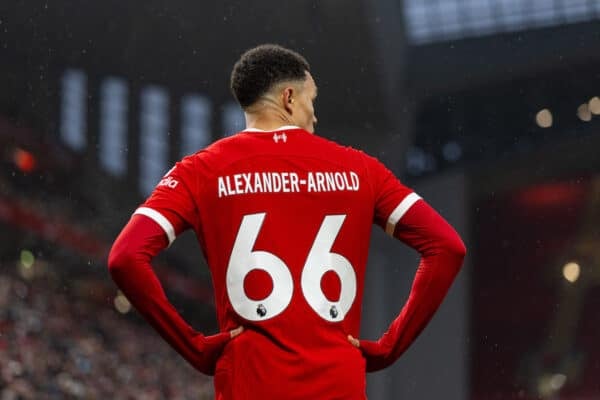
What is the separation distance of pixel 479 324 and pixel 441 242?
2087 mm

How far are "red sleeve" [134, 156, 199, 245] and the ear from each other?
0.15 metres

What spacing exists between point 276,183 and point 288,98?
137 mm

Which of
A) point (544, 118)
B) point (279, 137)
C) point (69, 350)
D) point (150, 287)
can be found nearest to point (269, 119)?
point (279, 137)

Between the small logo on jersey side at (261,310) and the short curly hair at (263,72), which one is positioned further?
the short curly hair at (263,72)

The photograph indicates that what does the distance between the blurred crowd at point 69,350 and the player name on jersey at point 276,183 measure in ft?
7.75

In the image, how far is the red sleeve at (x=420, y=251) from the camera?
1.32 metres

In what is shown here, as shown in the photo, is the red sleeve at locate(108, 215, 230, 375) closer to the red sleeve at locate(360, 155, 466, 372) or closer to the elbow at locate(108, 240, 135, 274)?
the elbow at locate(108, 240, 135, 274)

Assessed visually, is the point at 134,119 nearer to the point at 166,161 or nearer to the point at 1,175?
the point at 166,161

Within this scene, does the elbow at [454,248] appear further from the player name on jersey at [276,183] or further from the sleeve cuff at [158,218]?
the sleeve cuff at [158,218]

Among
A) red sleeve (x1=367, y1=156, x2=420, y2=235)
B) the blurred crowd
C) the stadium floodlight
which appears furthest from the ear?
the blurred crowd

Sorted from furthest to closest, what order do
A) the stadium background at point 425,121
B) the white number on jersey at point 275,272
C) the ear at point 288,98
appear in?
1. the stadium background at point 425,121
2. the ear at point 288,98
3. the white number on jersey at point 275,272

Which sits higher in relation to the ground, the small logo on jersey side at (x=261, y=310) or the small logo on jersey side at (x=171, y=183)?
the small logo on jersey side at (x=171, y=183)

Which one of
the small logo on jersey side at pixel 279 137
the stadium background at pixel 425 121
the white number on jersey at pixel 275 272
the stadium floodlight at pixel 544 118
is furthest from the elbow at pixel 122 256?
the stadium floodlight at pixel 544 118

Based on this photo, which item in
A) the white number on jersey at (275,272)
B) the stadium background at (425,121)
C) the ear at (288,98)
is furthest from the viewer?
the stadium background at (425,121)
